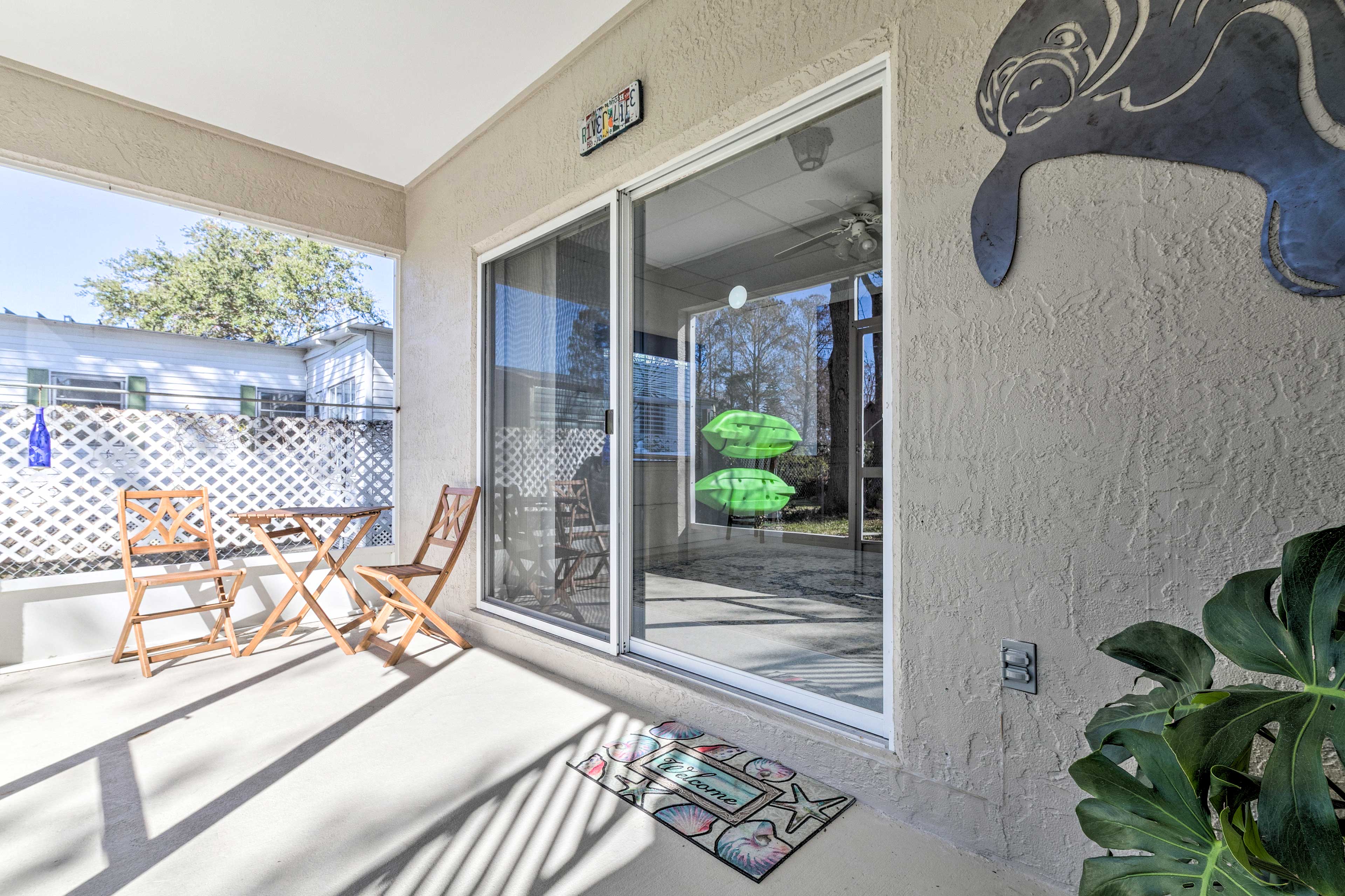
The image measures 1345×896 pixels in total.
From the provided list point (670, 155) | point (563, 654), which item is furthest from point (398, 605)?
point (670, 155)

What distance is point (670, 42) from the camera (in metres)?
2.40

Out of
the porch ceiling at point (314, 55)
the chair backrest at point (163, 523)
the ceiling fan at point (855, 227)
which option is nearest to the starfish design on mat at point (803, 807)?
the ceiling fan at point (855, 227)

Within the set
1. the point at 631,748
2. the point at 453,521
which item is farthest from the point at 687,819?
the point at 453,521

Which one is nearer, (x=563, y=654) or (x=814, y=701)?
(x=814, y=701)

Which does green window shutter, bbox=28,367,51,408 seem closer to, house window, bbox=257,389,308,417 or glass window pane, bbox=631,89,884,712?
house window, bbox=257,389,308,417

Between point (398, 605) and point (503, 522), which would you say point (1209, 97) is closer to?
point (503, 522)

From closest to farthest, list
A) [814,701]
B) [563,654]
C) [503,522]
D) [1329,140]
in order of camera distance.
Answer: [1329,140], [814,701], [563,654], [503,522]

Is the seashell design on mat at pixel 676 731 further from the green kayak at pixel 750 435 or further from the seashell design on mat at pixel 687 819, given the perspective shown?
the green kayak at pixel 750 435

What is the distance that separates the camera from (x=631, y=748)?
2129 millimetres

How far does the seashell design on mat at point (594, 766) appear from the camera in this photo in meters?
1.95

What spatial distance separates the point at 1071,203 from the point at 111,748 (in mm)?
3333

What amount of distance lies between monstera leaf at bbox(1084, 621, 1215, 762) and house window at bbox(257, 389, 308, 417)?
4276 mm

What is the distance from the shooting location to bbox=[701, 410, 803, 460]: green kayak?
217 cm

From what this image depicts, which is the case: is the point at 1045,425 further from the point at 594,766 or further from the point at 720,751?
the point at 594,766
